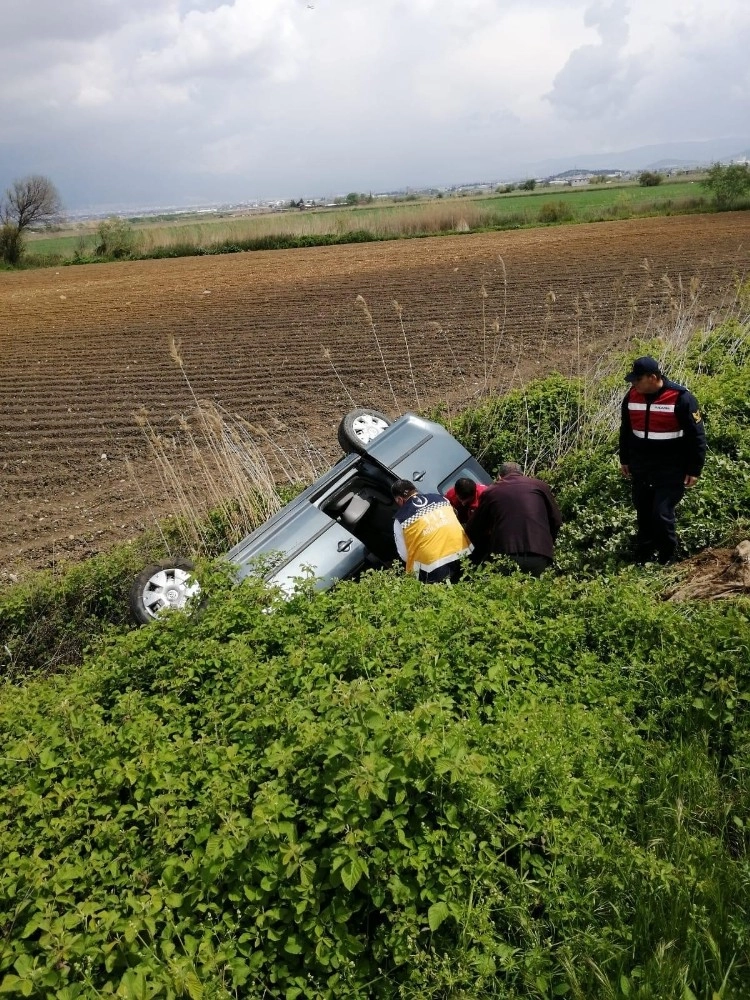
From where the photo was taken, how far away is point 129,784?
306 cm

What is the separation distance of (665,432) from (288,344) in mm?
11910

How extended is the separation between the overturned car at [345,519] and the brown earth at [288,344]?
115 inches

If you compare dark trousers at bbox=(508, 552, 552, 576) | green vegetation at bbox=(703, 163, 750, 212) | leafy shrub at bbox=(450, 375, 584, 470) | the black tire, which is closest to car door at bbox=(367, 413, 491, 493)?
the black tire

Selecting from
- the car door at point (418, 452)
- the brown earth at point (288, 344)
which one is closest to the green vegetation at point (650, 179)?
the brown earth at point (288, 344)

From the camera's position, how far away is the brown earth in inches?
388

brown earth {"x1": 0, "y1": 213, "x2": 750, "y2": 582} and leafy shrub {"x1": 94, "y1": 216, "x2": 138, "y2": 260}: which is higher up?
leafy shrub {"x1": 94, "y1": 216, "x2": 138, "y2": 260}

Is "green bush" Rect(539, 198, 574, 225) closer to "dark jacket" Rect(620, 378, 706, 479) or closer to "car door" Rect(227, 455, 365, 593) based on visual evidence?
"dark jacket" Rect(620, 378, 706, 479)

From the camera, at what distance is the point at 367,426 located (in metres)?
7.18

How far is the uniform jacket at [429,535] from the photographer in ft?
16.7

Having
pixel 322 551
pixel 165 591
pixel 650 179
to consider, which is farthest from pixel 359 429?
pixel 650 179

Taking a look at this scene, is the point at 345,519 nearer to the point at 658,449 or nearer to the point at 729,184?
the point at 658,449

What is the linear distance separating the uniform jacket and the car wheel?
1.69m

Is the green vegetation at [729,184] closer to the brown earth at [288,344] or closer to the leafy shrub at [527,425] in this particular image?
the brown earth at [288,344]

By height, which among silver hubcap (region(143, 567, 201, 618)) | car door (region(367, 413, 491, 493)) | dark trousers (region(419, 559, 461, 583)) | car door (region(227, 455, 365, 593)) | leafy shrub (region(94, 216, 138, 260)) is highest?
leafy shrub (region(94, 216, 138, 260))
